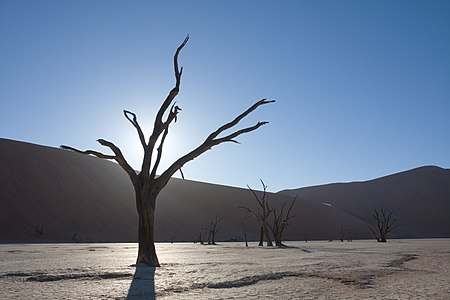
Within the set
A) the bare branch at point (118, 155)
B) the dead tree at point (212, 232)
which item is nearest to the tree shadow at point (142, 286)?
the bare branch at point (118, 155)

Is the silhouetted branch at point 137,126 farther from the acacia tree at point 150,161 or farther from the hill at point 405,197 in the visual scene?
the hill at point 405,197

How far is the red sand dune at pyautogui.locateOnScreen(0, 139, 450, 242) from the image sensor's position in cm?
4984

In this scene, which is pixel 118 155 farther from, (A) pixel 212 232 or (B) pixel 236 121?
(A) pixel 212 232

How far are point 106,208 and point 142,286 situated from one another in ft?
179

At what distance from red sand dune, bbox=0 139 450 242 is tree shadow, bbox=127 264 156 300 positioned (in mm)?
40349

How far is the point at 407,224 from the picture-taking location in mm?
104562

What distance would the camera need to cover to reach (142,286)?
19.1 feet

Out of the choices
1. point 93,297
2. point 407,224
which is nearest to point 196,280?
point 93,297

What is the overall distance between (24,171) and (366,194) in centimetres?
9521

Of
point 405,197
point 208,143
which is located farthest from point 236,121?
point 405,197

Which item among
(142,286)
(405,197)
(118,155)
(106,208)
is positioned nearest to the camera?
(142,286)

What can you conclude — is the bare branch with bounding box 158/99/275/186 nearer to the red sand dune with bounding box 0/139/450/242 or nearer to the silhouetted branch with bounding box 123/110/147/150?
the silhouetted branch with bounding box 123/110/147/150

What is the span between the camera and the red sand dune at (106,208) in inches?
1962

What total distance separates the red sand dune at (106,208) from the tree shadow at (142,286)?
40.3 meters
